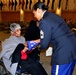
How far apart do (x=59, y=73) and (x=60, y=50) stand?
0.24m

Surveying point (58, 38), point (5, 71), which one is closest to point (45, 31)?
point (58, 38)

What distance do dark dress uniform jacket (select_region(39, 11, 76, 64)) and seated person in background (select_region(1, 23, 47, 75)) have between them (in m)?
0.49

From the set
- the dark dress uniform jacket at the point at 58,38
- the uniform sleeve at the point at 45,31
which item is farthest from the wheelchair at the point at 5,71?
the uniform sleeve at the point at 45,31

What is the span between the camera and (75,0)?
813 cm

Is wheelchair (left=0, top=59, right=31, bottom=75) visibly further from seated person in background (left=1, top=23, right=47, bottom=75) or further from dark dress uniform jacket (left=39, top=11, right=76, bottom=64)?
dark dress uniform jacket (left=39, top=11, right=76, bottom=64)

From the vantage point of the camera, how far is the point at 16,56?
2.57m

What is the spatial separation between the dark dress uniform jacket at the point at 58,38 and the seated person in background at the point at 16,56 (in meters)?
0.49

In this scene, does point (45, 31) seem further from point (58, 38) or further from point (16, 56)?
point (16, 56)

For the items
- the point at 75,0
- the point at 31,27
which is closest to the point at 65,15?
the point at 75,0

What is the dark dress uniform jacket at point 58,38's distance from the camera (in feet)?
6.66

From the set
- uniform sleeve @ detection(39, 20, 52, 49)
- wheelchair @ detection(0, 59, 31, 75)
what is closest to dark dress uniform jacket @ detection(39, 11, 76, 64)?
uniform sleeve @ detection(39, 20, 52, 49)

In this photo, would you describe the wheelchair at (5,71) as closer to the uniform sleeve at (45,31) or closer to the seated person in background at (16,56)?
the seated person in background at (16,56)

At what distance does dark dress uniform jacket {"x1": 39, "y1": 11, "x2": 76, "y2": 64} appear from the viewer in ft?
6.66

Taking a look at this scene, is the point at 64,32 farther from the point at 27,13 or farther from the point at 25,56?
the point at 27,13
